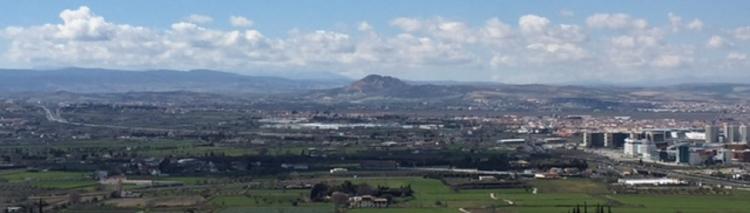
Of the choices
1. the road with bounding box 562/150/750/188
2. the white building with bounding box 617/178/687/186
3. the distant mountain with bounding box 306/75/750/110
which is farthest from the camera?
the distant mountain with bounding box 306/75/750/110

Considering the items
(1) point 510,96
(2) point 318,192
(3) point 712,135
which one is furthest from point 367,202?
(1) point 510,96

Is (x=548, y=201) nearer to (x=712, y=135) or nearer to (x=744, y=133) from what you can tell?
(x=712, y=135)

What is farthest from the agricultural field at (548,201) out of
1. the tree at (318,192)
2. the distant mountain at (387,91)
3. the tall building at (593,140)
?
the distant mountain at (387,91)

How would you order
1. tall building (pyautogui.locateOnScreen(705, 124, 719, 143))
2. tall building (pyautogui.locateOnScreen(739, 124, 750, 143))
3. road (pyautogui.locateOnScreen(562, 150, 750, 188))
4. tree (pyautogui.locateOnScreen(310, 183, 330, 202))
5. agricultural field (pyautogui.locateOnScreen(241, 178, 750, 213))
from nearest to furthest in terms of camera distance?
1. agricultural field (pyautogui.locateOnScreen(241, 178, 750, 213))
2. tree (pyautogui.locateOnScreen(310, 183, 330, 202))
3. road (pyautogui.locateOnScreen(562, 150, 750, 188))
4. tall building (pyautogui.locateOnScreen(705, 124, 719, 143))
5. tall building (pyautogui.locateOnScreen(739, 124, 750, 143))

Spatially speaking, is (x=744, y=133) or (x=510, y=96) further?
(x=510, y=96)

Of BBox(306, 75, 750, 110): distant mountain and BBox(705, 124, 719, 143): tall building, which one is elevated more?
BBox(705, 124, 719, 143): tall building

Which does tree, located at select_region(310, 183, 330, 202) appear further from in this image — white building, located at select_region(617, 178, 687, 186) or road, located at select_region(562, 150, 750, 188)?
road, located at select_region(562, 150, 750, 188)

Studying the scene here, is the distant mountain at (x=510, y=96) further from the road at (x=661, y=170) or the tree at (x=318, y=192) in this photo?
the tree at (x=318, y=192)

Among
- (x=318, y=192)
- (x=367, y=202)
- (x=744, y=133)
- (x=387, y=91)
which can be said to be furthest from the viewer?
(x=387, y=91)

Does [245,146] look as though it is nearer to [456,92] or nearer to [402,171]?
[402,171]

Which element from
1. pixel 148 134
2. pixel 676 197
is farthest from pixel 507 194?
pixel 148 134

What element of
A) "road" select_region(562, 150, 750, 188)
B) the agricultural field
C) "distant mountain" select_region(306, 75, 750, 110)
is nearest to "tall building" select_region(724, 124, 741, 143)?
"road" select_region(562, 150, 750, 188)
